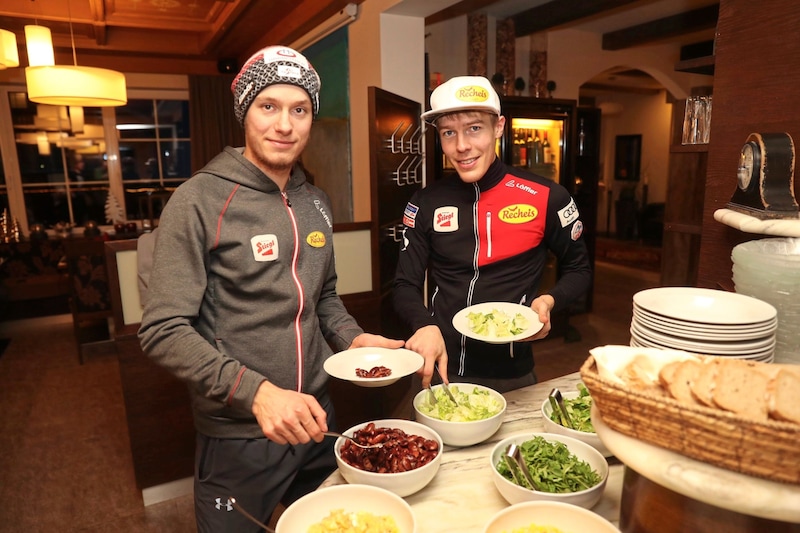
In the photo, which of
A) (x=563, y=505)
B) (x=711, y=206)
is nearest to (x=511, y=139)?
(x=711, y=206)

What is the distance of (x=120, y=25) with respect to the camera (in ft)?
19.1

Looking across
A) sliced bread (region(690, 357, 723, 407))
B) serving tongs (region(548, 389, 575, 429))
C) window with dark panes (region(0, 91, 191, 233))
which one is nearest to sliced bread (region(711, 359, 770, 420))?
sliced bread (region(690, 357, 723, 407))

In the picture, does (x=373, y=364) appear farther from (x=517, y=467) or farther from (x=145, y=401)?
(x=145, y=401)

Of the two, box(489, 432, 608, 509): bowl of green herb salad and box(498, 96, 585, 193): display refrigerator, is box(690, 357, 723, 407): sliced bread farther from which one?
box(498, 96, 585, 193): display refrigerator

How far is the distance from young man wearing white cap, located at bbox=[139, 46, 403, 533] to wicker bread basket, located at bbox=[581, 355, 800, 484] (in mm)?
776

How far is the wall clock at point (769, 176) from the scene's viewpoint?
4.65 ft

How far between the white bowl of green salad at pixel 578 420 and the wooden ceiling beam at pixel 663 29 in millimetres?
5364

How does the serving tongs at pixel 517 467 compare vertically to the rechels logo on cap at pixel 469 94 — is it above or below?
below

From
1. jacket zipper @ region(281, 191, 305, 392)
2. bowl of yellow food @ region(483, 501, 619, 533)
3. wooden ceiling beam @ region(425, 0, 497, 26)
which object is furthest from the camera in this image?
wooden ceiling beam @ region(425, 0, 497, 26)

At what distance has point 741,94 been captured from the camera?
169 centimetres

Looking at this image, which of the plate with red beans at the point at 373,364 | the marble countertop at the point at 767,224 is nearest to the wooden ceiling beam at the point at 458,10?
the marble countertop at the point at 767,224

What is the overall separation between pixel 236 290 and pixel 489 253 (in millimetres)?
902

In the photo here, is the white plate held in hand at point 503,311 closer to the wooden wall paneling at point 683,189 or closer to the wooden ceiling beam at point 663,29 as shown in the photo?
the wooden wall paneling at point 683,189

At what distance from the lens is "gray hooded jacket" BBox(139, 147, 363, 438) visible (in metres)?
1.27
